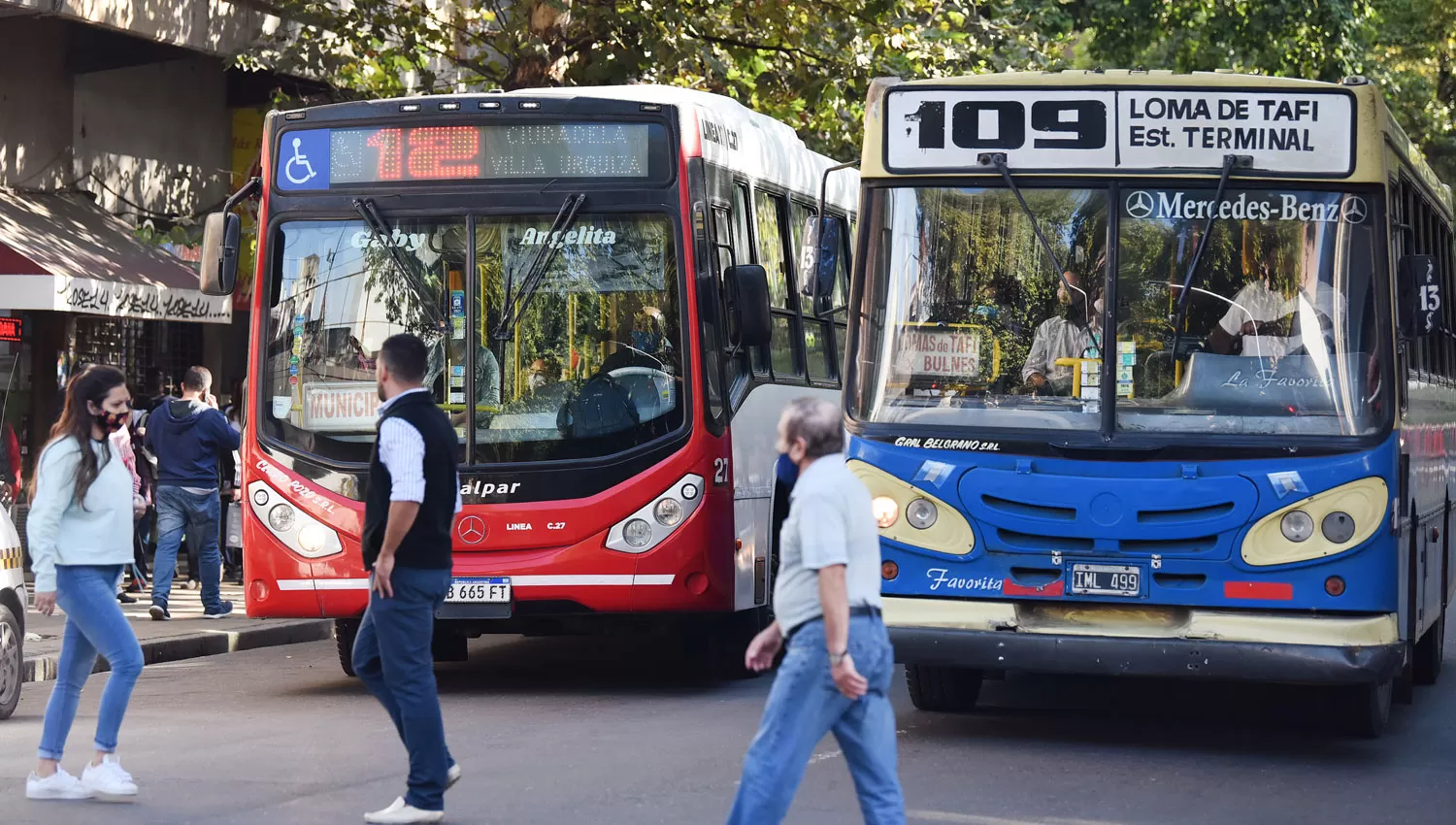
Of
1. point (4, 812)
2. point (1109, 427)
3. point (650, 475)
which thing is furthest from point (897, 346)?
point (4, 812)

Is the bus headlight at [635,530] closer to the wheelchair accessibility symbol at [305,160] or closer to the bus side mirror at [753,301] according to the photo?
the bus side mirror at [753,301]

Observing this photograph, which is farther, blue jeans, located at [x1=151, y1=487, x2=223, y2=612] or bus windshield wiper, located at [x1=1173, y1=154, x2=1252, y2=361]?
blue jeans, located at [x1=151, y1=487, x2=223, y2=612]

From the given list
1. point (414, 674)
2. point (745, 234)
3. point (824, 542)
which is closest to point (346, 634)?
point (745, 234)

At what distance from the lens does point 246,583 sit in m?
11.3

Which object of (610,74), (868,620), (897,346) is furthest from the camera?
(610,74)

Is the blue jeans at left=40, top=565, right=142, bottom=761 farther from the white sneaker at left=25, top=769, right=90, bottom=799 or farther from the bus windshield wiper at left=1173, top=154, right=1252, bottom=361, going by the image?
the bus windshield wiper at left=1173, top=154, right=1252, bottom=361

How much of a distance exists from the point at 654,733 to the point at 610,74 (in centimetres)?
931

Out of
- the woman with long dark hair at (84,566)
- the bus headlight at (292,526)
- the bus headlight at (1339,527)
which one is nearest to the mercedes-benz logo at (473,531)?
the bus headlight at (292,526)

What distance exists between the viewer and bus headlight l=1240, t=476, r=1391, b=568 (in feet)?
29.2

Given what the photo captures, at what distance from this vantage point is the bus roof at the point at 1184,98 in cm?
926

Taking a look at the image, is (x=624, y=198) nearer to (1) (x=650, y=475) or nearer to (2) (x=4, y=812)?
(1) (x=650, y=475)

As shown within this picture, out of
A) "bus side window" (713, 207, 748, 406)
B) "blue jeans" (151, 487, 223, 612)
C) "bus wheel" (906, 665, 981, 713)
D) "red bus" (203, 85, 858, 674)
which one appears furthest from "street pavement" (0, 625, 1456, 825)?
"blue jeans" (151, 487, 223, 612)

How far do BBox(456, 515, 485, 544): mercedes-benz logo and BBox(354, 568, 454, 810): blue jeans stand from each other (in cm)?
357

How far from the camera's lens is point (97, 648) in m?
8.01
